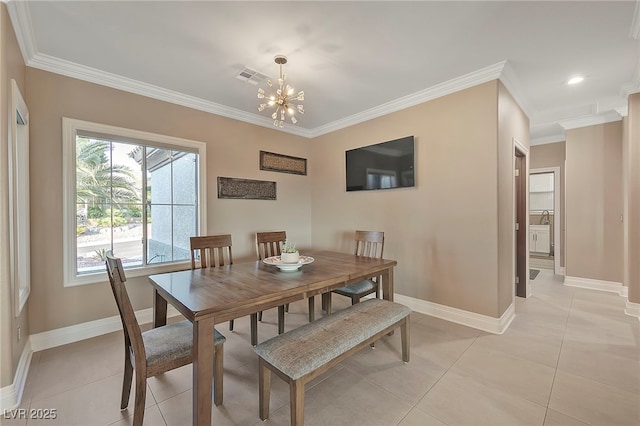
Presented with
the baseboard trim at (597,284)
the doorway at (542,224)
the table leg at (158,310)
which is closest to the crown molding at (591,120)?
the doorway at (542,224)

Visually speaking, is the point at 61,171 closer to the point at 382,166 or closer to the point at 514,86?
the point at 382,166

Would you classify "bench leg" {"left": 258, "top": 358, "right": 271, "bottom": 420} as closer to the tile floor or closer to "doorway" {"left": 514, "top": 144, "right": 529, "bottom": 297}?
the tile floor

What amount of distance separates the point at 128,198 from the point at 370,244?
2758 millimetres

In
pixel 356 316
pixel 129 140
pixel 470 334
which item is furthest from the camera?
pixel 129 140

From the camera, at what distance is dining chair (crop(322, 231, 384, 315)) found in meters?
2.70

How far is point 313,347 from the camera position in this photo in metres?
1.57

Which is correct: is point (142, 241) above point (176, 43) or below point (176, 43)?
below

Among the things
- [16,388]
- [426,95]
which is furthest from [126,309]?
[426,95]

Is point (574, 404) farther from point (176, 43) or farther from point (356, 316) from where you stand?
point (176, 43)

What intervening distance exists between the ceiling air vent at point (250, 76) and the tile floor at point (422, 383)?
8.77 feet

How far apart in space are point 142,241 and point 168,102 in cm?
167

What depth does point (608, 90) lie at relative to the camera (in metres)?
3.28

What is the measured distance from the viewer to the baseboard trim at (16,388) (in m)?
1.67

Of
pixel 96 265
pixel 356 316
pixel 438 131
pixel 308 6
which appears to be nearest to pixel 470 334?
pixel 356 316
